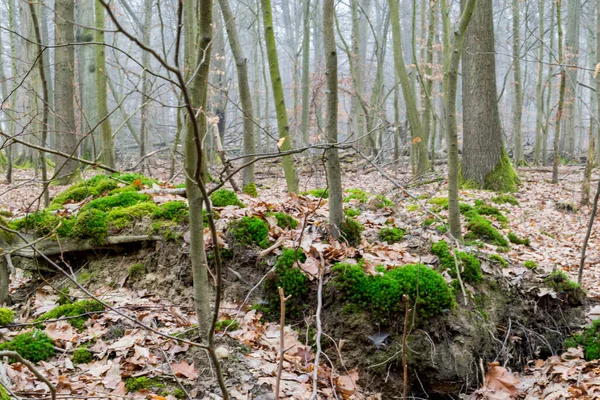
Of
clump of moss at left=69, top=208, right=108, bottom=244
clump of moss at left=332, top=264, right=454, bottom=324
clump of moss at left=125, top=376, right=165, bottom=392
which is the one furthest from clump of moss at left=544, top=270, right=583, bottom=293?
clump of moss at left=69, top=208, right=108, bottom=244

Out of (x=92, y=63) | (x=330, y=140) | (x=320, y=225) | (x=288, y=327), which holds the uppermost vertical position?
(x=92, y=63)

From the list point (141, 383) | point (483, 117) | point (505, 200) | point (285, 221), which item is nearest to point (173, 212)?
point (285, 221)

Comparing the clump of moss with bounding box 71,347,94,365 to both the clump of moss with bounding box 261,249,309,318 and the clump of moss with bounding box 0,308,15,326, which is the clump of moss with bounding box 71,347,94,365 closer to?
the clump of moss with bounding box 0,308,15,326

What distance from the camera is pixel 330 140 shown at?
3.86 metres

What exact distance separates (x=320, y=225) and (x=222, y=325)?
57.5 inches

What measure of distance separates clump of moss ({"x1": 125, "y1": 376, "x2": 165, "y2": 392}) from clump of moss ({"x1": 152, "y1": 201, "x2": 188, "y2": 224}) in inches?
70.4

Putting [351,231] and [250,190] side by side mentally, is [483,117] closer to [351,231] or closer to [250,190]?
[250,190]

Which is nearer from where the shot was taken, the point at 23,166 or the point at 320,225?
the point at 320,225

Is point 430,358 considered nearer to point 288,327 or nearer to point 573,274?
point 288,327

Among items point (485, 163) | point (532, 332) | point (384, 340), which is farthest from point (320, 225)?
point (485, 163)

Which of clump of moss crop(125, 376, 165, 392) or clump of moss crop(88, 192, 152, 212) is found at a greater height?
clump of moss crop(88, 192, 152, 212)

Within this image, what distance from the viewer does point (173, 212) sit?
175 inches

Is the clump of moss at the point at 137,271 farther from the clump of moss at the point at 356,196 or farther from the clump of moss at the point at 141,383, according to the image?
the clump of moss at the point at 356,196

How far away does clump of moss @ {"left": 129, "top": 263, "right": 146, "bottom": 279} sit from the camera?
4.21 metres
